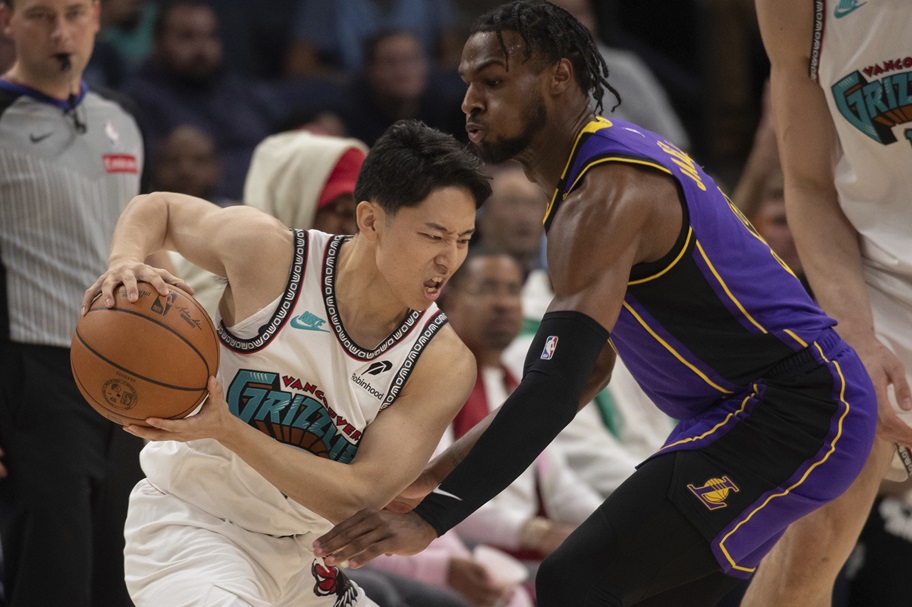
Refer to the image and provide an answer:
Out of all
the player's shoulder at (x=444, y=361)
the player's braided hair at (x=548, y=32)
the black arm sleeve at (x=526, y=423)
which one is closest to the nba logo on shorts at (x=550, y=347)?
the black arm sleeve at (x=526, y=423)

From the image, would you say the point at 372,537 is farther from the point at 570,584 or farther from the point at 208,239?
the point at 208,239

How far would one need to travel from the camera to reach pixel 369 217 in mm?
3570

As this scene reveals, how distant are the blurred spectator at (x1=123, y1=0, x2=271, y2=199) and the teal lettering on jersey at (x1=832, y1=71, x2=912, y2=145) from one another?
15.3ft

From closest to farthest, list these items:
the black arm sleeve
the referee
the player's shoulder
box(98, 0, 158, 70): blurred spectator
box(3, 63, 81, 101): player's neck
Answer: the black arm sleeve < the player's shoulder < the referee < box(3, 63, 81, 101): player's neck < box(98, 0, 158, 70): blurred spectator

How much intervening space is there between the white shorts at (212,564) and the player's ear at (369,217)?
89 centimetres

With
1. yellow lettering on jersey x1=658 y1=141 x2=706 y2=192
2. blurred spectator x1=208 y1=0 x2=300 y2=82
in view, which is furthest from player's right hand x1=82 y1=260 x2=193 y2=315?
blurred spectator x1=208 y1=0 x2=300 y2=82

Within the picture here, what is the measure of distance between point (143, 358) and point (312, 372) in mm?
527

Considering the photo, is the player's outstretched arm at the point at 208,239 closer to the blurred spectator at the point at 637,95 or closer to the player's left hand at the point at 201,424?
the player's left hand at the point at 201,424

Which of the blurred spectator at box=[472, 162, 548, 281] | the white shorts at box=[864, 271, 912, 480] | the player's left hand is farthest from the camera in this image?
the blurred spectator at box=[472, 162, 548, 281]

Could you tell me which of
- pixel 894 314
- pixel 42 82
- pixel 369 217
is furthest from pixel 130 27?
pixel 894 314

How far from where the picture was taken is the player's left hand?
319cm

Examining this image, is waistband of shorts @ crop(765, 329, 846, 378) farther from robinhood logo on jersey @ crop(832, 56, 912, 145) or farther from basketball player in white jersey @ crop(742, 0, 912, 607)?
robinhood logo on jersey @ crop(832, 56, 912, 145)

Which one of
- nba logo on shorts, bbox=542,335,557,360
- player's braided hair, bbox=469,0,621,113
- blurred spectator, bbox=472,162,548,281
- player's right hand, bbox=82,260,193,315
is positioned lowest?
blurred spectator, bbox=472,162,548,281

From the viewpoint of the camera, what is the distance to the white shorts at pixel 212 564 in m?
3.37
